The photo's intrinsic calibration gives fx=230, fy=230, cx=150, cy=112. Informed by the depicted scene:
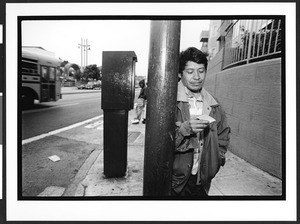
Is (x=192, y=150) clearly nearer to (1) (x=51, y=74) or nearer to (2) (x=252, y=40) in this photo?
(2) (x=252, y=40)

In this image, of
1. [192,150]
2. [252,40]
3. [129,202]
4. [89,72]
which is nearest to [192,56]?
[192,150]

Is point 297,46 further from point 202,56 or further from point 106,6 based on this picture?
point 106,6

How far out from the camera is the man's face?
1860 mm

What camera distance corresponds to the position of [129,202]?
7.87 ft

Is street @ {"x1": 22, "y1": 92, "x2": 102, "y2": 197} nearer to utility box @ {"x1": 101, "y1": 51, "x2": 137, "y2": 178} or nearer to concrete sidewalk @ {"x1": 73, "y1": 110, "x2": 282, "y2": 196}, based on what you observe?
concrete sidewalk @ {"x1": 73, "y1": 110, "x2": 282, "y2": 196}

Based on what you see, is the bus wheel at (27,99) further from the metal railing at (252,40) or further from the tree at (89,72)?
the tree at (89,72)

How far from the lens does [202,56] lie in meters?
1.85

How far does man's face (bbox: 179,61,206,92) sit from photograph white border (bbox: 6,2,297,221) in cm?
80

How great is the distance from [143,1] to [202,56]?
3.13 ft

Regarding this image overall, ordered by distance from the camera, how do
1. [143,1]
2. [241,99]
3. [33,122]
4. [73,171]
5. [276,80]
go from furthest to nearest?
[33,122]
[241,99]
[73,171]
[276,80]
[143,1]

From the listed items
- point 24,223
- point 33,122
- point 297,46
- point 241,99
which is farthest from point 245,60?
point 33,122

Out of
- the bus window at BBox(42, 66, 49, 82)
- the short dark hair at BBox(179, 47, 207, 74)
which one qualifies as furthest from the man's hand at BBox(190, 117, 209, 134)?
the bus window at BBox(42, 66, 49, 82)

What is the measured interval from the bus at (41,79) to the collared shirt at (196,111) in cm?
623

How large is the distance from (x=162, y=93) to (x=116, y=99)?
1.19 m
